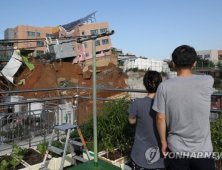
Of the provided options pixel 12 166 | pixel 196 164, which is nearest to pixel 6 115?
pixel 12 166

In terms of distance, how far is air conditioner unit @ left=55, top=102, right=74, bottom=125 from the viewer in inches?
175

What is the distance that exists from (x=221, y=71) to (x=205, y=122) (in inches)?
1338

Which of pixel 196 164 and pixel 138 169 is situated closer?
pixel 196 164

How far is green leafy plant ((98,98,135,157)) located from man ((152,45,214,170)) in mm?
1235

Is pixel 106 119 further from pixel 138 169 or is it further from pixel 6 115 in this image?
pixel 6 115

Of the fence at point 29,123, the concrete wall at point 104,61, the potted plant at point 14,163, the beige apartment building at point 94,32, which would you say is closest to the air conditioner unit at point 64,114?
the fence at point 29,123

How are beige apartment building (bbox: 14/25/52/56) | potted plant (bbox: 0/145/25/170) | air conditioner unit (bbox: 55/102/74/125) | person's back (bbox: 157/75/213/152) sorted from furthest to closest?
1. beige apartment building (bbox: 14/25/52/56)
2. air conditioner unit (bbox: 55/102/74/125)
3. potted plant (bbox: 0/145/25/170)
4. person's back (bbox: 157/75/213/152)

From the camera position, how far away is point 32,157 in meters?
3.29

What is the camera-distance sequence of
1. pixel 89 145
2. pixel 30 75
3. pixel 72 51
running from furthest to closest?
pixel 72 51
pixel 30 75
pixel 89 145

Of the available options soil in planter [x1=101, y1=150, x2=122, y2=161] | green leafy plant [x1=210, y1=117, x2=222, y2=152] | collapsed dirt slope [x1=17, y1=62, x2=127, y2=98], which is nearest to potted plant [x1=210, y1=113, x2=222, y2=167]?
green leafy plant [x1=210, y1=117, x2=222, y2=152]

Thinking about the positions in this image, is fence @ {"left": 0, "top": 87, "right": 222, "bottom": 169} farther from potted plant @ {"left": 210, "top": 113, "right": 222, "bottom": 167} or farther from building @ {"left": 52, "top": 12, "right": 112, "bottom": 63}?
building @ {"left": 52, "top": 12, "right": 112, "bottom": 63}

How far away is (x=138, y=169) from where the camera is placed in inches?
75.4

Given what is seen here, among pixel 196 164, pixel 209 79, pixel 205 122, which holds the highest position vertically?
pixel 209 79

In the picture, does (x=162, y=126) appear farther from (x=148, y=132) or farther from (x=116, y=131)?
(x=116, y=131)
